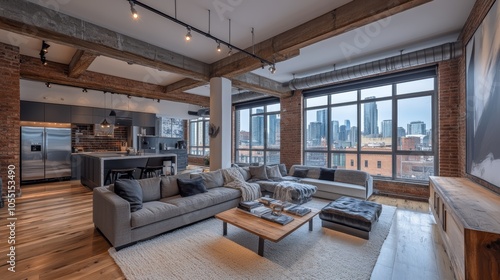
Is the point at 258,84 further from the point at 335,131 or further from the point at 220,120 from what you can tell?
the point at 335,131

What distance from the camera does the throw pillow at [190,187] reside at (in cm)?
365

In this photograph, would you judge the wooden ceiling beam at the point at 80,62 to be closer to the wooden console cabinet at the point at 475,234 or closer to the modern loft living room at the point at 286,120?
the modern loft living room at the point at 286,120

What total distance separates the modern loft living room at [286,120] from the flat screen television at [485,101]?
0.03 m

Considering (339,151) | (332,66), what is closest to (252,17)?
(332,66)

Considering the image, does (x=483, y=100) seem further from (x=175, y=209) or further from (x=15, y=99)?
(x=15, y=99)

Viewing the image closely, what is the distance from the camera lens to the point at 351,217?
308 cm

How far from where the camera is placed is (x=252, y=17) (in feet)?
10.9

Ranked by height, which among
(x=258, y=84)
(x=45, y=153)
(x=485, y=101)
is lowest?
(x=45, y=153)

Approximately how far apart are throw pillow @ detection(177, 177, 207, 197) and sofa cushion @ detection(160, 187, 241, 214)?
89 millimetres

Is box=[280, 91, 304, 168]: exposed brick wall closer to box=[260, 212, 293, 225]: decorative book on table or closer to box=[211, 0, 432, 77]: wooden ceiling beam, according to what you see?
box=[211, 0, 432, 77]: wooden ceiling beam

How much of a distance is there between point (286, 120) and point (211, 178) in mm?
4039

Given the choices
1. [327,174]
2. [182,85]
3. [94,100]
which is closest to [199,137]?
[94,100]

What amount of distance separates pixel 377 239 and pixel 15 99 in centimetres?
749

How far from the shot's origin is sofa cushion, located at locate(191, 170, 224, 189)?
4.19 meters
